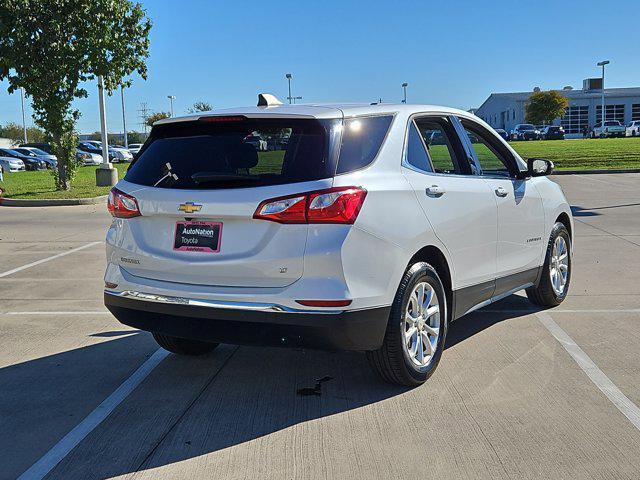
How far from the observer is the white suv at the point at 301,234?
397cm

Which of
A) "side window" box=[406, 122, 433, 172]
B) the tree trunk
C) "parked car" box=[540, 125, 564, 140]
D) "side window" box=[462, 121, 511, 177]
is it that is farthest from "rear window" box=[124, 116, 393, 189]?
"parked car" box=[540, 125, 564, 140]

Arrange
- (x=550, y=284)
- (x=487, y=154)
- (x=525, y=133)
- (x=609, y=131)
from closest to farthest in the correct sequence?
1. (x=487, y=154)
2. (x=550, y=284)
3. (x=525, y=133)
4. (x=609, y=131)

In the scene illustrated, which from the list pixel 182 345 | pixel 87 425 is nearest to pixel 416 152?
pixel 182 345

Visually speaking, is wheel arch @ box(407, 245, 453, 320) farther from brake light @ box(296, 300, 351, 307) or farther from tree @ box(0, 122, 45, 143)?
tree @ box(0, 122, 45, 143)

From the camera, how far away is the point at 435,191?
471cm

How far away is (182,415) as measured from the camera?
4.22 m

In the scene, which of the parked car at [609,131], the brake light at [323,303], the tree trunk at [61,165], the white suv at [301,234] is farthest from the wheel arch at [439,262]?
the parked car at [609,131]

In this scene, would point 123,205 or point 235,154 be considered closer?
point 235,154

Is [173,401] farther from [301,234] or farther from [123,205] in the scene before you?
[301,234]

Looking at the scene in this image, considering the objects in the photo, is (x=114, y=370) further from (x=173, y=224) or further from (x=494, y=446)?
(x=494, y=446)

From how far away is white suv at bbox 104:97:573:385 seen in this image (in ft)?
13.0

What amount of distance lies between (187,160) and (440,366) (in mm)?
2254

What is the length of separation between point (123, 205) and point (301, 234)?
1290 mm

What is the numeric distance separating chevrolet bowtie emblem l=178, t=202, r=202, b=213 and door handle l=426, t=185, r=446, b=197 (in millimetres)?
1488
